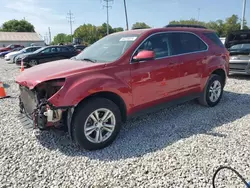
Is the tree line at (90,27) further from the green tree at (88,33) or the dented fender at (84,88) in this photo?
the dented fender at (84,88)

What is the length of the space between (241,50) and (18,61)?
13865 millimetres

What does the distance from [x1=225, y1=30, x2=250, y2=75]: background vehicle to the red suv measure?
13.0 ft

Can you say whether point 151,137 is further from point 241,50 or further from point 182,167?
point 241,50

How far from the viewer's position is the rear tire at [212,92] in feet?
15.8

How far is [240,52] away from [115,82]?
6.96 metres

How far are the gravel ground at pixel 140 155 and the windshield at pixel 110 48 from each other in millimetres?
1372

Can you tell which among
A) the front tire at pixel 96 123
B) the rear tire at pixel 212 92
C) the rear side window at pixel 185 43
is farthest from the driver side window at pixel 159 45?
the rear tire at pixel 212 92

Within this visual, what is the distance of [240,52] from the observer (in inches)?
323

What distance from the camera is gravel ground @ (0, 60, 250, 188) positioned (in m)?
2.53

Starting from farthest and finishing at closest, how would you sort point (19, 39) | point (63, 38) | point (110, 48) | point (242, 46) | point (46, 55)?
point (63, 38) < point (19, 39) < point (46, 55) < point (242, 46) < point (110, 48)

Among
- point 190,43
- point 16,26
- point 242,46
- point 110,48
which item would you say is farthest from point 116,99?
point 16,26

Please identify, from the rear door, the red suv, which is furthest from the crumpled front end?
the rear door

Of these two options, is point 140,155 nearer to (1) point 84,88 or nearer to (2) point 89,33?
(1) point 84,88

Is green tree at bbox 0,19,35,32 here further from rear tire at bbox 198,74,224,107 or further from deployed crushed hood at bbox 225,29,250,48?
rear tire at bbox 198,74,224,107
